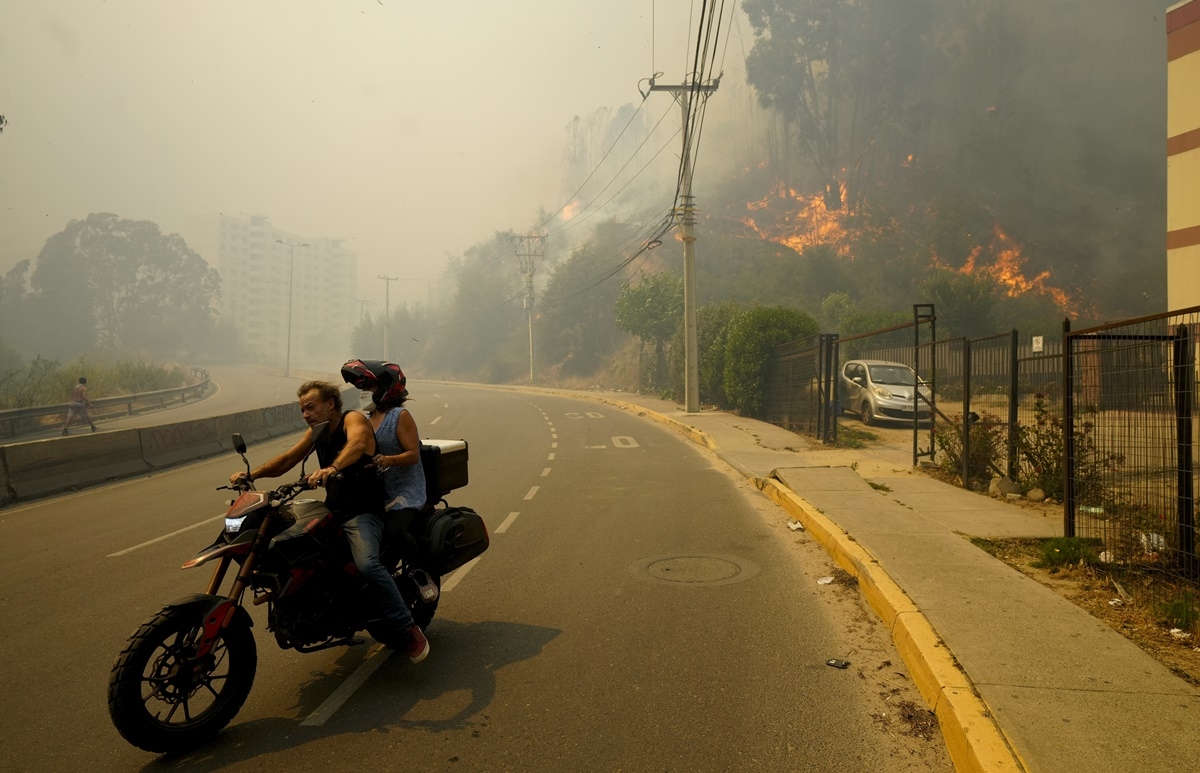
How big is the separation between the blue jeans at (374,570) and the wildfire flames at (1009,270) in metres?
70.7

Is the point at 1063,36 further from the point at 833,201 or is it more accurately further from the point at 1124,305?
the point at 1124,305

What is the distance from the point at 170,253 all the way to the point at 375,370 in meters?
120

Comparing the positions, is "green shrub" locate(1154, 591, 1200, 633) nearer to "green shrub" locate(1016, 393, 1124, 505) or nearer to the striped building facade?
"green shrub" locate(1016, 393, 1124, 505)

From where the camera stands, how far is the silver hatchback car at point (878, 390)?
67.5ft

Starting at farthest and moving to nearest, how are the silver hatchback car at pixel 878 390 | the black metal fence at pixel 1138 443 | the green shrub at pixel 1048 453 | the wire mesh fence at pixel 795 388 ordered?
1. the silver hatchback car at pixel 878 390
2. the wire mesh fence at pixel 795 388
3. the green shrub at pixel 1048 453
4. the black metal fence at pixel 1138 443

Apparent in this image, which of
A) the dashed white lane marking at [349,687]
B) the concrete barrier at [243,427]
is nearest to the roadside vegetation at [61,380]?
the concrete barrier at [243,427]

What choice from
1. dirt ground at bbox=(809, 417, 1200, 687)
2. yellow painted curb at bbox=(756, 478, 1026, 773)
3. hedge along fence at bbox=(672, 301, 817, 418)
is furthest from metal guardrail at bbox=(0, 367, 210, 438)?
dirt ground at bbox=(809, 417, 1200, 687)

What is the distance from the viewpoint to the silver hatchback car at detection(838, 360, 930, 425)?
20.6 metres

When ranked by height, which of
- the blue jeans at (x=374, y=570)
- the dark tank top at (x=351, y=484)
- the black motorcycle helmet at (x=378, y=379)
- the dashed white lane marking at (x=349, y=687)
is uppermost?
the black motorcycle helmet at (x=378, y=379)

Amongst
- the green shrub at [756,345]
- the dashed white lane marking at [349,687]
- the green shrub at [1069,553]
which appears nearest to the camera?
the dashed white lane marking at [349,687]

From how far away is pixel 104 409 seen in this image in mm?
35531

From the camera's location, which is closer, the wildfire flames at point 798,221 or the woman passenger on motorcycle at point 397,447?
the woman passenger on motorcycle at point 397,447

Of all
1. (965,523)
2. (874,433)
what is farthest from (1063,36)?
(965,523)

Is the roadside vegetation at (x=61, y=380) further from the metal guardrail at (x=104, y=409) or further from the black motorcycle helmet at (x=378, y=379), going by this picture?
the black motorcycle helmet at (x=378, y=379)
